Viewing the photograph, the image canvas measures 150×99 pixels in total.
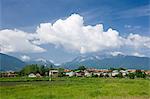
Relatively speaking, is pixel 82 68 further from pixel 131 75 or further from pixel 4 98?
pixel 4 98

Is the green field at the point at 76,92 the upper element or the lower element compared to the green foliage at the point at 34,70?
lower

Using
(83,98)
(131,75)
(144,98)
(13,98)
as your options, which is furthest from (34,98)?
(131,75)

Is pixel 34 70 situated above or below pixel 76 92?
above

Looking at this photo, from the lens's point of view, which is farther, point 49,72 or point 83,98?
point 49,72

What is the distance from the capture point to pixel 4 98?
805 inches

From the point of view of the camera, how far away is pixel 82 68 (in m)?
124

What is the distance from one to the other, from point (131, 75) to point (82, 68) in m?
36.4

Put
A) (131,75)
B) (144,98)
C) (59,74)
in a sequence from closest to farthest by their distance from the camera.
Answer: (144,98), (131,75), (59,74)

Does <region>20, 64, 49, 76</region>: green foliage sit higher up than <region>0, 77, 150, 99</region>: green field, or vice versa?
<region>20, 64, 49, 76</region>: green foliage

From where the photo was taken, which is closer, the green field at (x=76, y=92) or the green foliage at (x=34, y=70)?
the green field at (x=76, y=92)

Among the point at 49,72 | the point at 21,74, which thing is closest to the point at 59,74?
the point at 49,72

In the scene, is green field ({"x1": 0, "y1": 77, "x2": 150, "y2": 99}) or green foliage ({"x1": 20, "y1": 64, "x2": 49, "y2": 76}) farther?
green foliage ({"x1": 20, "y1": 64, "x2": 49, "y2": 76})

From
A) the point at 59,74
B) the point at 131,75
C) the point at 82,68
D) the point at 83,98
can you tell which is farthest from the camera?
the point at 82,68

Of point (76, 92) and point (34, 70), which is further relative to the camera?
point (34, 70)
